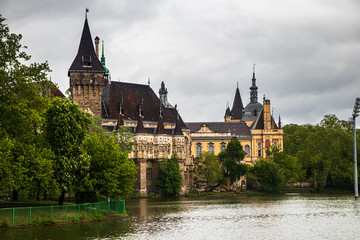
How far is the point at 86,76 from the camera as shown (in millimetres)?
101688

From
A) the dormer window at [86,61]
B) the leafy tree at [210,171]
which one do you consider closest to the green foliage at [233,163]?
the leafy tree at [210,171]

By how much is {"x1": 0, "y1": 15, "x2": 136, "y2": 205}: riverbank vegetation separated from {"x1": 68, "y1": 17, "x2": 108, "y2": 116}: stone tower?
45.6m

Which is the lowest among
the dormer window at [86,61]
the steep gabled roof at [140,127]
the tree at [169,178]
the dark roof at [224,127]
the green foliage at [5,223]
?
the green foliage at [5,223]

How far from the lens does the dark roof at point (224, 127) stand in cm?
15312

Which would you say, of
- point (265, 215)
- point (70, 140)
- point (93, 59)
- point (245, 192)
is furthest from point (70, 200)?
point (245, 192)

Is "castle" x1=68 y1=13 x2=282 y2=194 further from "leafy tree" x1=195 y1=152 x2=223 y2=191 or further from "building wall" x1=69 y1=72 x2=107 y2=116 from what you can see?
"leafy tree" x1=195 y1=152 x2=223 y2=191

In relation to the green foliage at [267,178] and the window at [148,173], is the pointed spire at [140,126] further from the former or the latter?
the green foliage at [267,178]

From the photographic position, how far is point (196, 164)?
11288 centimetres

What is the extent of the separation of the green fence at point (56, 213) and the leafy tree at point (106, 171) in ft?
4.53

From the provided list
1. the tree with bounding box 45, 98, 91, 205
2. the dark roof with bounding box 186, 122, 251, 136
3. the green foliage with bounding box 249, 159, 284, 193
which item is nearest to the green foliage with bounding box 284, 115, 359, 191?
the green foliage with bounding box 249, 159, 284, 193

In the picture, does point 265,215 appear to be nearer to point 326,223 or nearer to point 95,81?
point 326,223

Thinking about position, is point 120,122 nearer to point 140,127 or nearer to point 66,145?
point 140,127

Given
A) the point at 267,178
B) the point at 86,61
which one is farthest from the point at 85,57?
the point at 267,178

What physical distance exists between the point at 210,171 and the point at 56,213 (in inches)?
2453
